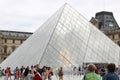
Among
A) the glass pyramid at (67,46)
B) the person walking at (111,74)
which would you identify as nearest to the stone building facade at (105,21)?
the glass pyramid at (67,46)

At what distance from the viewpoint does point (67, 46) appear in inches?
1224

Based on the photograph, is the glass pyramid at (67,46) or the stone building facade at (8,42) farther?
the stone building facade at (8,42)

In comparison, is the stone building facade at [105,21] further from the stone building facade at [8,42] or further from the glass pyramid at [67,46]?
the glass pyramid at [67,46]

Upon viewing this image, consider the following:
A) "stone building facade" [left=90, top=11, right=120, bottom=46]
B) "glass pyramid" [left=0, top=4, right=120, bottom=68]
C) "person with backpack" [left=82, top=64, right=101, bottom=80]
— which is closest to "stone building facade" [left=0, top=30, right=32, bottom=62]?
"stone building facade" [left=90, top=11, right=120, bottom=46]

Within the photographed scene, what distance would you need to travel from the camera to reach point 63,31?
3247 cm

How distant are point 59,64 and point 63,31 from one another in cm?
483

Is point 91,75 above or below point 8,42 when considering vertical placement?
below

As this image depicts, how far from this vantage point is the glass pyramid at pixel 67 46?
2925cm

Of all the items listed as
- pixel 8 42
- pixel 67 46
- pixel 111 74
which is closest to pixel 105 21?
pixel 8 42

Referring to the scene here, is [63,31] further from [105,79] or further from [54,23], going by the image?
[105,79]

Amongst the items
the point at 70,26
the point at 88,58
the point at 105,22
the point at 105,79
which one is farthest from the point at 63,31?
the point at 105,22

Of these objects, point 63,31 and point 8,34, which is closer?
point 63,31

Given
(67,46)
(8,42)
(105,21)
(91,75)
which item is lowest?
(91,75)

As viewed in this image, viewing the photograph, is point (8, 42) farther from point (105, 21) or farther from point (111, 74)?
point (111, 74)
